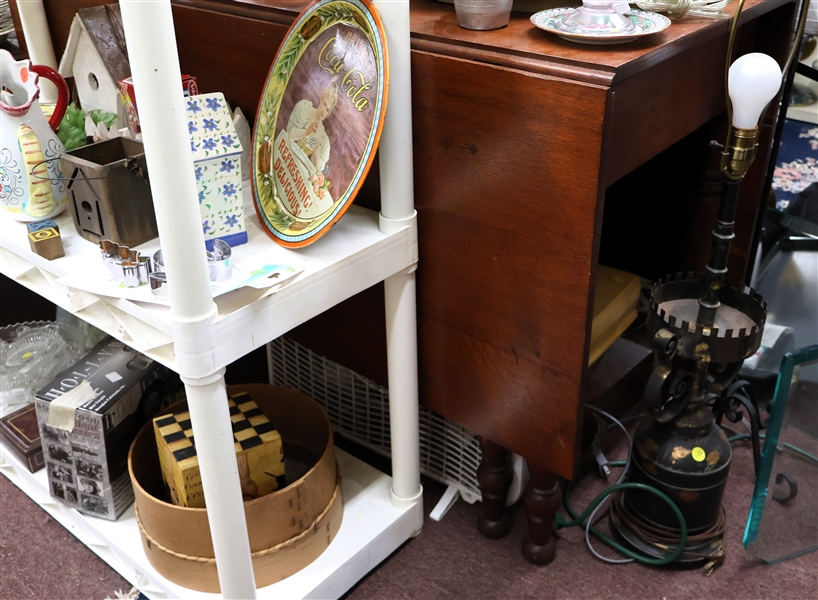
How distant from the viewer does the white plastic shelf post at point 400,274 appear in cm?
84

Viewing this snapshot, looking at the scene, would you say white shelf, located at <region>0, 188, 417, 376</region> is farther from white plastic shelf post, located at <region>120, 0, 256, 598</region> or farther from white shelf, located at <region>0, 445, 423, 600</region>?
white shelf, located at <region>0, 445, 423, 600</region>

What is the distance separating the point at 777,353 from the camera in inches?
56.7

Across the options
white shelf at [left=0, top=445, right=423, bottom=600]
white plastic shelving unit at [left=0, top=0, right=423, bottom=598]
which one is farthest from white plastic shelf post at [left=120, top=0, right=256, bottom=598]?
white shelf at [left=0, top=445, right=423, bottom=600]

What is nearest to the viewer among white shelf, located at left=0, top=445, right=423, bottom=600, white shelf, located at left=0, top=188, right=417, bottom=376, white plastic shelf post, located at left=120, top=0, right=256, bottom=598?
white plastic shelf post, located at left=120, top=0, right=256, bottom=598

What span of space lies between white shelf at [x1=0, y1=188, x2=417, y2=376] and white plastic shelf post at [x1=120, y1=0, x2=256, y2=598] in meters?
0.03

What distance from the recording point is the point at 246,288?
83cm

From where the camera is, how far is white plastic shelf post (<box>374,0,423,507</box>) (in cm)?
84

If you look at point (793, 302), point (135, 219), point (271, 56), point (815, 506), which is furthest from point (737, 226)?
point (135, 219)

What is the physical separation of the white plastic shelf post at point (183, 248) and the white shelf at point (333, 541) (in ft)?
0.63

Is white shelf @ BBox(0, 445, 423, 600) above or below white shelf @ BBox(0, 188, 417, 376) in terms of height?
below

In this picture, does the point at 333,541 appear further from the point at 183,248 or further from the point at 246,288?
the point at 183,248

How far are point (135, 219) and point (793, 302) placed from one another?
1221 millimetres

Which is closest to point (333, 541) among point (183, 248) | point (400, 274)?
point (400, 274)

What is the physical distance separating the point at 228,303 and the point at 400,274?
26 centimetres
